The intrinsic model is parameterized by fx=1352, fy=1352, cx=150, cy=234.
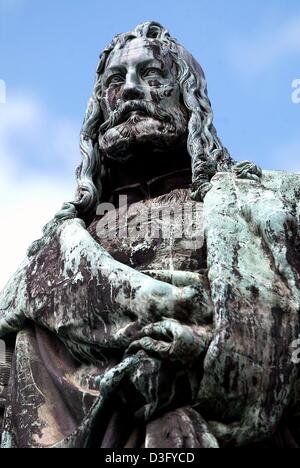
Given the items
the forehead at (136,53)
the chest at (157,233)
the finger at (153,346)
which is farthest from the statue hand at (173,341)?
the forehead at (136,53)

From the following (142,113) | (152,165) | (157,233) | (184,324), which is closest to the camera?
(184,324)

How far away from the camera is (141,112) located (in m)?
10.4

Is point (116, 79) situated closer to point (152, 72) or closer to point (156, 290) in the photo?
point (152, 72)

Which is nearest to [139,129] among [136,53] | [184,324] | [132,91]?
[132,91]

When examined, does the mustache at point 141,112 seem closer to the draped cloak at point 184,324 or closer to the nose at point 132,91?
the nose at point 132,91

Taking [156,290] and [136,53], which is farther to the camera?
[136,53]

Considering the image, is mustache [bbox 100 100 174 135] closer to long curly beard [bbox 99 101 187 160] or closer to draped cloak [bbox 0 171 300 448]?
long curly beard [bbox 99 101 187 160]

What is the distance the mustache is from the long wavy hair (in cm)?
21

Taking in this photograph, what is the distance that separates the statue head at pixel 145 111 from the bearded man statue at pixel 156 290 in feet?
0.04

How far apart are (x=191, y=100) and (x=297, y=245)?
6.92 ft

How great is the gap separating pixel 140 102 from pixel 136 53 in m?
0.56

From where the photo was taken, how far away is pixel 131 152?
10461mm

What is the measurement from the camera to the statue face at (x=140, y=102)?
1038 centimetres

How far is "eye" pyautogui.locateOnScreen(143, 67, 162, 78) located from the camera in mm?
10727
